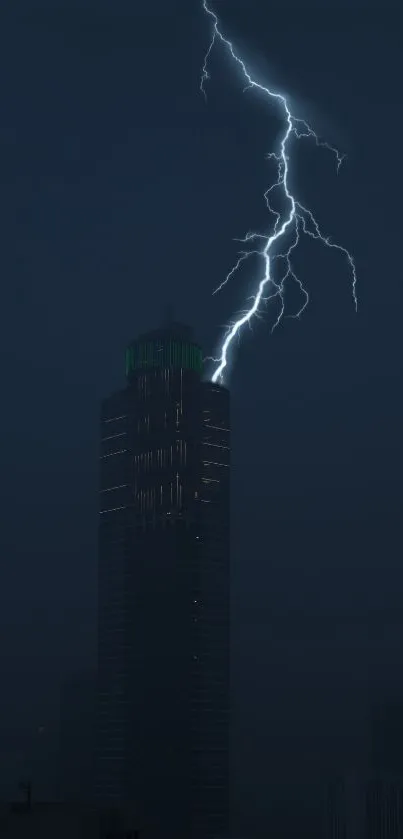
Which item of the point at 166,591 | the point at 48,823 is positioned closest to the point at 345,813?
the point at 166,591

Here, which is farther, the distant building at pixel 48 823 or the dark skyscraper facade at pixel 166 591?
the dark skyscraper facade at pixel 166 591

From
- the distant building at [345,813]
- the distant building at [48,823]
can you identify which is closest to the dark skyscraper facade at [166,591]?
the distant building at [345,813]

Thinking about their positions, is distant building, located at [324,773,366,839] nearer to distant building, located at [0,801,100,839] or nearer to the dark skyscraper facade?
the dark skyscraper facade

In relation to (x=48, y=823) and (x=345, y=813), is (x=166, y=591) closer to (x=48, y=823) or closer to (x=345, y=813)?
(x=345, y=813)

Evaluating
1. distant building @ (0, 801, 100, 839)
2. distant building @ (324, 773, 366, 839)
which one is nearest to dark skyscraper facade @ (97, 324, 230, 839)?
distant building @ (324, 773, 366, 839)

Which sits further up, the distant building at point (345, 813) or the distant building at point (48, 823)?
the distant building at point (48, 823)

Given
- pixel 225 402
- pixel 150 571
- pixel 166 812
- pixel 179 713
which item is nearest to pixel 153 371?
pixel 225 402

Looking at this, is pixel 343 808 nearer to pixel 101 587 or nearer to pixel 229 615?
pixel 229 615

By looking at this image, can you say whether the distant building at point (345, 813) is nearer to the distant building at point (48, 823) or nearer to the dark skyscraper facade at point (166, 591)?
the dark skyscraper facade at point (166, 591)
